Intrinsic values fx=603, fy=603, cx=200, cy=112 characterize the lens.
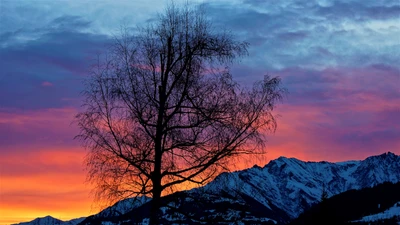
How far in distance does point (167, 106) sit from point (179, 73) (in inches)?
55.6

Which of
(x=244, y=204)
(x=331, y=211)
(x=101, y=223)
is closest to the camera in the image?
(x=244, y=204)

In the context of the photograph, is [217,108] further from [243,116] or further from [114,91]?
[114,91]

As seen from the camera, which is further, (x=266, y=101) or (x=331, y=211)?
(x=331, y=211)

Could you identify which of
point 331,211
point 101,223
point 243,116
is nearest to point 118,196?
point 101,223

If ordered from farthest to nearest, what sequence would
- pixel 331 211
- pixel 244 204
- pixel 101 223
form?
pixel 331 211
pixel 101 223
pixel 244 204

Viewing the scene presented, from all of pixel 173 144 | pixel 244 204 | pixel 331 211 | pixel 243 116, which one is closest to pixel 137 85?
pixel 173 144

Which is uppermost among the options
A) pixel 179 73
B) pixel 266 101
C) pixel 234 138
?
pixel 179 73

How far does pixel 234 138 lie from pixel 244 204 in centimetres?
249

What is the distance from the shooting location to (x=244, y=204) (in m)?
22.5

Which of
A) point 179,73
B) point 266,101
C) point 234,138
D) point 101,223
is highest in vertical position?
point 179,73

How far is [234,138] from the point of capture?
22.7 m

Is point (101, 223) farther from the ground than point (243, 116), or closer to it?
closer to it

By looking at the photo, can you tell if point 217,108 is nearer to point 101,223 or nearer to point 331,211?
point 101,223

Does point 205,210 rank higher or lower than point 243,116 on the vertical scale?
lower
